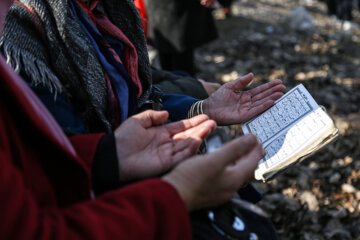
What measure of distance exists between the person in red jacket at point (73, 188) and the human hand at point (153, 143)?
0.13 m

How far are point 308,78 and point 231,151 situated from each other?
3426mm

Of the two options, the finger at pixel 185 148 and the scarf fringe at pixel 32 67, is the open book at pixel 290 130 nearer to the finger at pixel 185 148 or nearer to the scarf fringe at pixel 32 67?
the finger at pixel 185 148

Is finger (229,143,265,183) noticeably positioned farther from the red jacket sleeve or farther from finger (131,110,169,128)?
finger (131,110,169,128)

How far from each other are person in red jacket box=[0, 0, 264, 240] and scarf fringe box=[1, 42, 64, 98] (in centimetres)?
22

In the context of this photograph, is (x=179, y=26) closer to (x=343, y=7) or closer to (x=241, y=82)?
(x=241, y=82)

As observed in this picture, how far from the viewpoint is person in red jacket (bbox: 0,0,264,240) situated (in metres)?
0.87

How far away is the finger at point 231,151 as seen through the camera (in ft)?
3.54

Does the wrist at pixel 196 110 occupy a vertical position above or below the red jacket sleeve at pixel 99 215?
below

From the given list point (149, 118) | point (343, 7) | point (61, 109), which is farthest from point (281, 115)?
point (343, 7)

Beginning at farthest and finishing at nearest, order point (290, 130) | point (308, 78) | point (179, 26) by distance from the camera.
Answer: point (308, 78) → point (179, 26) → point (290, 130)

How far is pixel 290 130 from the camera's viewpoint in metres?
1.49

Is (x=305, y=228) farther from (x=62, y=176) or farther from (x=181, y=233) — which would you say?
(x=62, y=176)

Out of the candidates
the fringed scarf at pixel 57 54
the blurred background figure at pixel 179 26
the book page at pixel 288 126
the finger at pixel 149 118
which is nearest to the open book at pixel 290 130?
the book page at pixel 288 126

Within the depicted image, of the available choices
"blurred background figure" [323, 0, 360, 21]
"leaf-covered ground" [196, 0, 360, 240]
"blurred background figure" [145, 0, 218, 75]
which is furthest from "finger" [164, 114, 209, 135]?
Answer: "blurred background figure" [323, 0, 360, 21]
